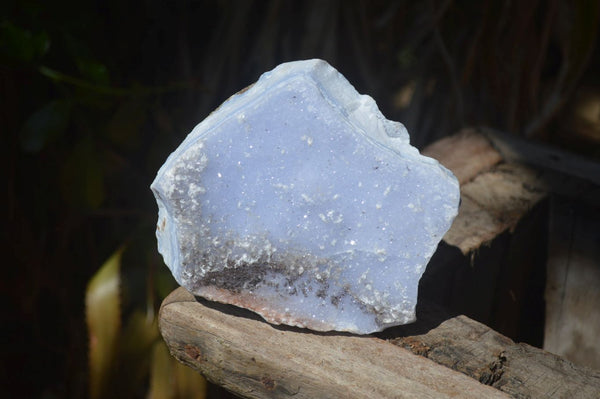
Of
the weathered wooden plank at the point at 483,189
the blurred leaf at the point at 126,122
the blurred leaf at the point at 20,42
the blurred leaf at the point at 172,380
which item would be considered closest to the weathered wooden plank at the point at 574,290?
the weathered wooden plank at the point at 483,189

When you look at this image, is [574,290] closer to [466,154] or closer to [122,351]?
[466,154]

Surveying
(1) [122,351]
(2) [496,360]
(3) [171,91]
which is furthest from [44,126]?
(2) [496,360]

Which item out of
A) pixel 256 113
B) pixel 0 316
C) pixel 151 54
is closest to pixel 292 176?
pixel 256 113

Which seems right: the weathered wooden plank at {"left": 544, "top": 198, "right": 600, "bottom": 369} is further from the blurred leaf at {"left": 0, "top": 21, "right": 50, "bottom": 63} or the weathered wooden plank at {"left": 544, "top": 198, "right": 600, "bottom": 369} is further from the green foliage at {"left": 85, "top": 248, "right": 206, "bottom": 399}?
the blurred leaf at {"left": 0, "top": 21, "right": 50, "bottom": 63}

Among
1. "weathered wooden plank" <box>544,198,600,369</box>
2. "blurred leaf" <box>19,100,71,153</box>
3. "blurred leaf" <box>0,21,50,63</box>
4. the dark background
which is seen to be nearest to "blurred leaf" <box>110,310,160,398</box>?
the dark background

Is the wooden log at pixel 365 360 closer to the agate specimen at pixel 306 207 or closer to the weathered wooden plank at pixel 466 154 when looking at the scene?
the agate specimen at pixel 306 207
